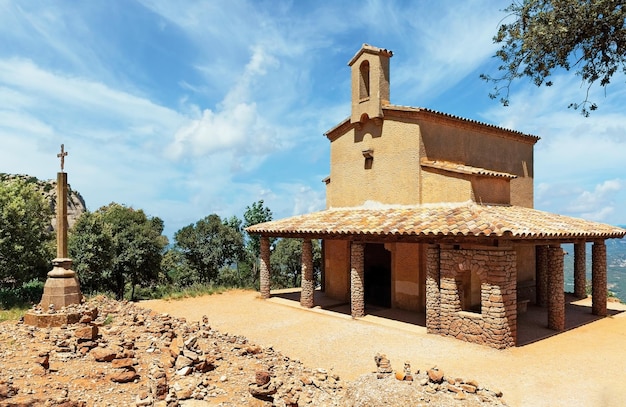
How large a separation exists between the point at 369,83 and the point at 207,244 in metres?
20.5

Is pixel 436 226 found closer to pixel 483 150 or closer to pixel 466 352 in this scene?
pixel 466 352

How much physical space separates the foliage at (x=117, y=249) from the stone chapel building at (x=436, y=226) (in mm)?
11587

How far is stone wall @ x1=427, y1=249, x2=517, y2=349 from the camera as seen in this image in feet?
34.9

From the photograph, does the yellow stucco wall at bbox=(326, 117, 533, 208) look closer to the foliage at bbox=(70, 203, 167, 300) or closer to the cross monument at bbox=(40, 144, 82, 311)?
the cross monument at bbox=(40, 144, 82, 311)

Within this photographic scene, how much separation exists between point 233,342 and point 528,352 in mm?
7937

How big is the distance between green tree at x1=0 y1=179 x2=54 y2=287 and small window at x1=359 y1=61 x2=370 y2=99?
17755mm

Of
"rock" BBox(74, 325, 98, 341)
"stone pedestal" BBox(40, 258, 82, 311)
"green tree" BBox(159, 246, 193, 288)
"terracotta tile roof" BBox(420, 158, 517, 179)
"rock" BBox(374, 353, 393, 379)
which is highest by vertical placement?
"terracotta tile roof" BBox(420, 158, 517, 179)

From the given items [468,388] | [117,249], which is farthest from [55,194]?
[468,388]

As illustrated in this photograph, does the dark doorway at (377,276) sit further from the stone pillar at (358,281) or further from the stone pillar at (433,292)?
the stone pillar at (433,292)

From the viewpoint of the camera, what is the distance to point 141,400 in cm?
661

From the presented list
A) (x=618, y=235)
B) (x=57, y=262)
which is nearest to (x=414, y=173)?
(x=618, y=235)

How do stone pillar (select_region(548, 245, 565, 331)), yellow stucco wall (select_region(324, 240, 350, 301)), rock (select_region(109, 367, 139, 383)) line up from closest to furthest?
rock (select_region(109, 367, 139, 383))
stone pillar (select_region(548, 245, 565, 331))
yellow stucco wall (select_region(324, 240, 350, 301))

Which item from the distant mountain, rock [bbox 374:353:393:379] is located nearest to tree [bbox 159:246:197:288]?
the distant mountain

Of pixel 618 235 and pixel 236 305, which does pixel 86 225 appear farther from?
pixel 618 235
